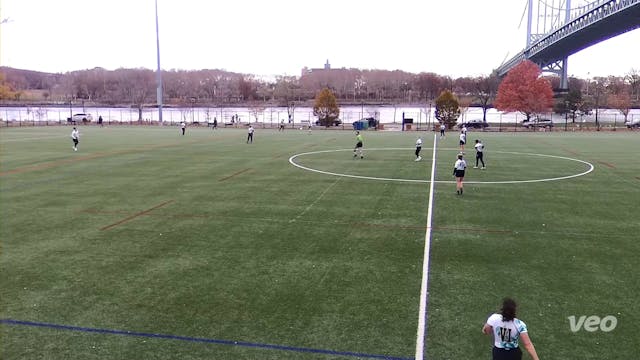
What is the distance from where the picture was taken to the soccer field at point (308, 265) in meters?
8.05

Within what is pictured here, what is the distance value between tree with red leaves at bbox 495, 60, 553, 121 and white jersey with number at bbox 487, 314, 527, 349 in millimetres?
81830

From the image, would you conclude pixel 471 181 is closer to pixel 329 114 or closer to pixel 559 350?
pixel 559 350

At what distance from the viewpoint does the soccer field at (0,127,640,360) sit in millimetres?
8047

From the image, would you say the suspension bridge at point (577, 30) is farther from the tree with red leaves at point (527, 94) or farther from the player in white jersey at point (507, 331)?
the player in white jersey at point (507, 331)

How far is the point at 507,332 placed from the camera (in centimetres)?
609


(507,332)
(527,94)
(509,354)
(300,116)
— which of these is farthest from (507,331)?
(300,116)

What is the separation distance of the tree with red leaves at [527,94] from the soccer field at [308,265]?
6091cm

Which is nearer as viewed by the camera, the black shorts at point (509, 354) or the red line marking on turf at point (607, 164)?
the black shorts at point (509, 354)

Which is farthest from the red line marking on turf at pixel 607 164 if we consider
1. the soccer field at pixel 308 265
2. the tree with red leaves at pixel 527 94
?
the tree with red leaves at pixel 527 94

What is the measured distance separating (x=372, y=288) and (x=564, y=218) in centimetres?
932

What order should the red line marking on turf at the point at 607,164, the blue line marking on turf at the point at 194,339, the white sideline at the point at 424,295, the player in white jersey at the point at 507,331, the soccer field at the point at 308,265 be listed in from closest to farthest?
the player in white jersey at the point at 507,331 < the blue line marking on turf at the point at 194,339 < the white sideline at the point at 424,295 < the soccer field at the point at 308,265 < the red line marking on turf at the point at 607,164

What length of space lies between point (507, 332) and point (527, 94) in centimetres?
8263

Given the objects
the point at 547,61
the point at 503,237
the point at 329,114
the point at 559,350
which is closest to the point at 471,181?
the point at 503,237

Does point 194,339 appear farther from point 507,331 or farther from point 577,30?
point 577,30
